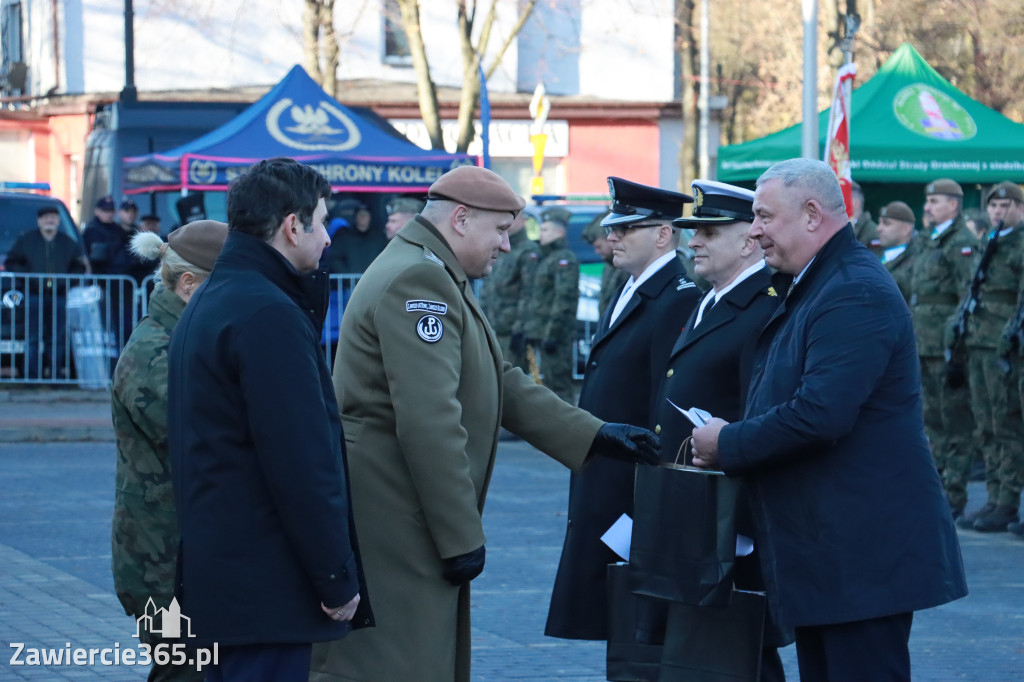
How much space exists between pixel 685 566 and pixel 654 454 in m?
0.56

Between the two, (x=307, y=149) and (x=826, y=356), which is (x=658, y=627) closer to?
(x=826, y=356)

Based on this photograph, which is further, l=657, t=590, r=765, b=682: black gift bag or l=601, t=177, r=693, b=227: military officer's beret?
l=601, t=177, r=693, b=227: military officer's beret

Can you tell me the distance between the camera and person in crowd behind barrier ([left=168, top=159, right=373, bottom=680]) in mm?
3789

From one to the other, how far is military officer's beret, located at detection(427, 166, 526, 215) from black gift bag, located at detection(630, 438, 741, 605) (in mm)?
955

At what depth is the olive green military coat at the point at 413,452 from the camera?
14.6 ft

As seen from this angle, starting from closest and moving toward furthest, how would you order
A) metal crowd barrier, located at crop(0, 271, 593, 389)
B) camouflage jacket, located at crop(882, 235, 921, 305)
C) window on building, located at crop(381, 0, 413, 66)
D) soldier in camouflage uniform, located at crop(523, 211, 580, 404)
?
camouflage jacket, located at crop(882, 235, 921, 305)
soldier in camouflage uniform, located at crop(523, 211, 580, 404)
metal crowd barrier, located at crop(0, 271, 593, 389)
window on building, located at crop(381, 0, 413, 66)

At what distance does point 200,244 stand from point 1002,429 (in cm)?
693

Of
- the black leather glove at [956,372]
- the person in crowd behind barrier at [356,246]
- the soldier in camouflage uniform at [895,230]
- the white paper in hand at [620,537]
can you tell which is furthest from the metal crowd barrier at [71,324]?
the white paper in hand at [620,537]

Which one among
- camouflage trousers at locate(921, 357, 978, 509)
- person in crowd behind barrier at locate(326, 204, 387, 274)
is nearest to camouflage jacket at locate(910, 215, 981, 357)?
camouflage trousers at locate(921, 357, 978, 509)

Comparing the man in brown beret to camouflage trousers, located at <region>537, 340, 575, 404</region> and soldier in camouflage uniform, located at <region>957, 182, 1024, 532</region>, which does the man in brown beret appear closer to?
soldier in camouflage uniform, located at <region>957, 182, 1024, 532</region>

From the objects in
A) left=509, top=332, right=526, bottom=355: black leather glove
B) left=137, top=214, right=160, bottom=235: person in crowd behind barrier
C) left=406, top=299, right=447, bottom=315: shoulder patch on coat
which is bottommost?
left=509, top=332, right=526, bottom=355: black leather glove

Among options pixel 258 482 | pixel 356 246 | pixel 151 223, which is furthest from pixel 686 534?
pixel 151 223

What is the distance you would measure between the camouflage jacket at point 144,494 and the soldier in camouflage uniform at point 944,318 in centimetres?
710

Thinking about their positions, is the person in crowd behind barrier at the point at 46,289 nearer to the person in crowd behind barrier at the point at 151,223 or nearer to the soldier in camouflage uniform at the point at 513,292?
the person in crowd behind barrier at the point at 151,223
